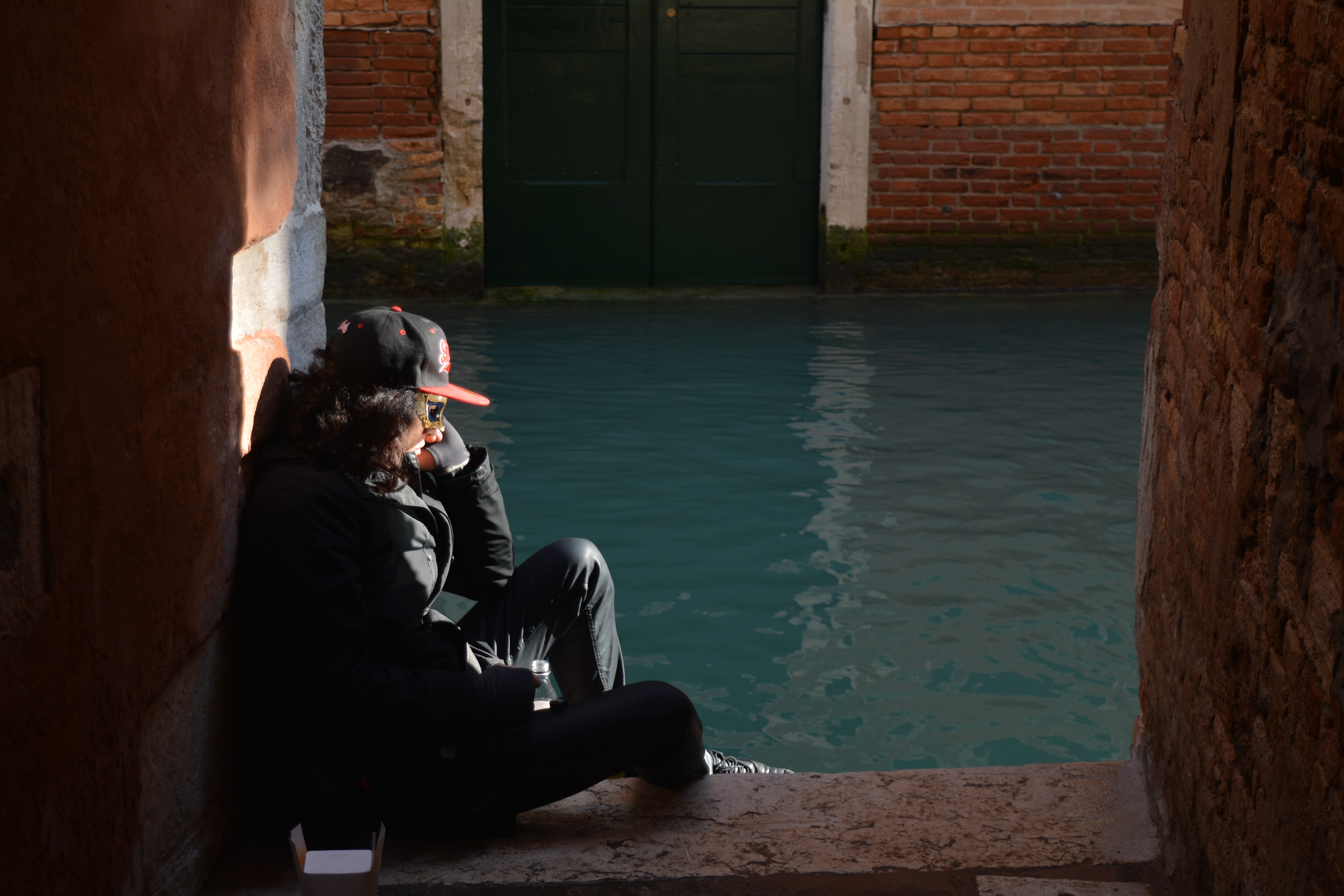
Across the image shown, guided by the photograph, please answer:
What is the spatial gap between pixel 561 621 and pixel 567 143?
731cm

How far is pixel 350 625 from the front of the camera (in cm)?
214

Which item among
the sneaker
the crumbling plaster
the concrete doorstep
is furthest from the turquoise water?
the crumbling plaster

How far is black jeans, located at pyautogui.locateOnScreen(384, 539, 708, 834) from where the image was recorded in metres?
2.28

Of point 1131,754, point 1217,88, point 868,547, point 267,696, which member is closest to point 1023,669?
point 1131,754

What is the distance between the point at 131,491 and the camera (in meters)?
1.67

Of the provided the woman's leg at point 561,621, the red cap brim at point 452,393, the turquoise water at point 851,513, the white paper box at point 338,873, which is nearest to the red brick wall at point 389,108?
the turquoise water at point 851,513

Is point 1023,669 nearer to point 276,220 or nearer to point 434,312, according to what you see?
point 276,220

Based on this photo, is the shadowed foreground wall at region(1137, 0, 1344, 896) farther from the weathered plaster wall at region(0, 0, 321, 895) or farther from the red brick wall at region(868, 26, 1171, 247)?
the red brick wall at region(868, 26, 1171, 247)

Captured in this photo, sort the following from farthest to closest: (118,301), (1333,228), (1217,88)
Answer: (1217,88) → (118,301) → (1333,228)

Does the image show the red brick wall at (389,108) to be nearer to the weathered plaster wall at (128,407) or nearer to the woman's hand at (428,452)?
the woman's hand at (428,452)

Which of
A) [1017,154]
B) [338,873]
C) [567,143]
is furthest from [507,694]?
[1017,154]

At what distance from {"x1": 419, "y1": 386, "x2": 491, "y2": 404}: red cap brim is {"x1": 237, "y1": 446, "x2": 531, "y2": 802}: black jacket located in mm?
194

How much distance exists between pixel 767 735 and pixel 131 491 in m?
1.84

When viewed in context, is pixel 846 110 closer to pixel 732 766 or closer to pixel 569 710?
pixel 732 766
